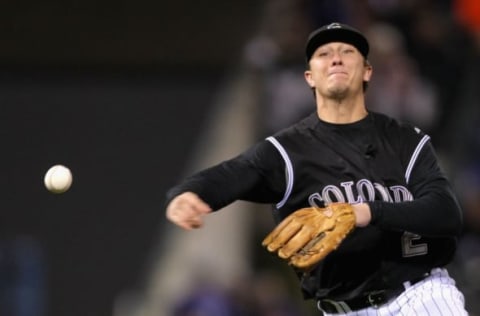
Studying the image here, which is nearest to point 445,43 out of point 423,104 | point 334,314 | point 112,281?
point 423,104

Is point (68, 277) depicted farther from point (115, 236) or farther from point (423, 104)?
point (423, 104)

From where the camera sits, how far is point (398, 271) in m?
5.93

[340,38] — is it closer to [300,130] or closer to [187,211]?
[300,130]

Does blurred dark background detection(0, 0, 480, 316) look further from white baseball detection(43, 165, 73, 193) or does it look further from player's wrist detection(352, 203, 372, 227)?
player's wrist detection(352, 203, 372, 227)

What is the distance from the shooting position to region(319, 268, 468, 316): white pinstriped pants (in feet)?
19.3

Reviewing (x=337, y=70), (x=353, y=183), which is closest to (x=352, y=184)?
(x=353, y=183)

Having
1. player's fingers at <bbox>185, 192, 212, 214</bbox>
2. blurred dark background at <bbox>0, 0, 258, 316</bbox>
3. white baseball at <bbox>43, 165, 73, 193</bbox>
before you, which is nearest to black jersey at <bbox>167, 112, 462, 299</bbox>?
player's fingers at <bbox>185, 192, 212, 214</bbox>

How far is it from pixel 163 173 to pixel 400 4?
112 inches

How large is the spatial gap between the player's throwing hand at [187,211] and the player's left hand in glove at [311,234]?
345 mm

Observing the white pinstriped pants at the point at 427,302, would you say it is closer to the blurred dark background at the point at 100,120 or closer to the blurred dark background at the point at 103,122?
the blurred dark background at the point at 100,120

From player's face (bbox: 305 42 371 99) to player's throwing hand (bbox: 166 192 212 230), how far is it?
924 mm

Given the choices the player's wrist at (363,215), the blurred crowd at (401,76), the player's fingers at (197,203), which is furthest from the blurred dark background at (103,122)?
the player's wrist at (363,215)

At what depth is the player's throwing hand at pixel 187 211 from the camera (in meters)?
5.49

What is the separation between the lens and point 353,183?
597 centimetres
